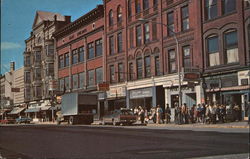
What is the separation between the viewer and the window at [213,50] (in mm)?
30969

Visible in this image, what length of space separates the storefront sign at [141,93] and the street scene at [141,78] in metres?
0.20

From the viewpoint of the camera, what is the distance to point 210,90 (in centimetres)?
3159

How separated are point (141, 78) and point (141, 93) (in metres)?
1.66

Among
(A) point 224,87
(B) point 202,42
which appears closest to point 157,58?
(B) point 202,42

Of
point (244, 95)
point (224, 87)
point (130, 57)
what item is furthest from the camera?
point (130, 57)

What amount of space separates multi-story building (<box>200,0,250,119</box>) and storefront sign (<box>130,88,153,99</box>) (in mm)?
8225

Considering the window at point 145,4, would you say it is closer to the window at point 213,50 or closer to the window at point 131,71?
the window at point 131,71

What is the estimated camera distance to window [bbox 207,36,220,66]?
31.0 meters

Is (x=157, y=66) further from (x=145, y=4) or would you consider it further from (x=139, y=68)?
(x=145, y=4)

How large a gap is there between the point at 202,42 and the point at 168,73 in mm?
5455

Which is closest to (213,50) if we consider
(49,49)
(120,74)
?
(120,74)

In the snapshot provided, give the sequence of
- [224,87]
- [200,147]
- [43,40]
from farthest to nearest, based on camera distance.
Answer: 1. [43,40]
2. [224,87]
3. [200,147]

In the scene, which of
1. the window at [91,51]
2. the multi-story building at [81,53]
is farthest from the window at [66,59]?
the window at [91,51]

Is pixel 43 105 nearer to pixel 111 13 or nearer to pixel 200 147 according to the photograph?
pixel 111 13
